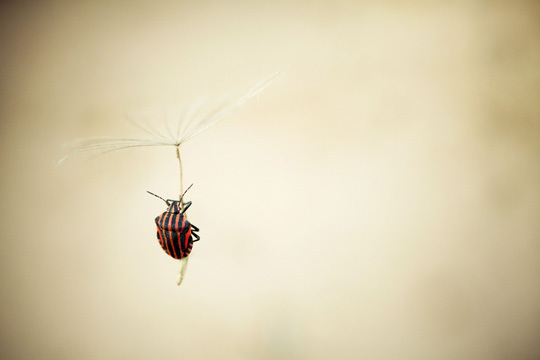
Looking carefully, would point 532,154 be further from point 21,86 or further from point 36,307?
point 36,307

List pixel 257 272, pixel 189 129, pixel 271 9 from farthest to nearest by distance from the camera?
pixel 257 272 → pixel 271 9 → pixel 189 129

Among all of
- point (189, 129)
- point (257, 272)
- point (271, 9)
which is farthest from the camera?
point (257, 272)

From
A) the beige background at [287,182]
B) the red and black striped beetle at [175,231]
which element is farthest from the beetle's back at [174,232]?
the beige background at [287,182]

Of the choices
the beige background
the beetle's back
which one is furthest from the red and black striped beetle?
the beige background

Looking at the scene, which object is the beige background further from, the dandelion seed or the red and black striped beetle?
the red and black striped beetle

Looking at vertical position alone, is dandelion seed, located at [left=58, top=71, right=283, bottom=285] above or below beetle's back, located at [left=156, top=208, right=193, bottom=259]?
above

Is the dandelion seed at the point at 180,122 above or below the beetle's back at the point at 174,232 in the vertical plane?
above

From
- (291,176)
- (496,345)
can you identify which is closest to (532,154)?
(496,345)

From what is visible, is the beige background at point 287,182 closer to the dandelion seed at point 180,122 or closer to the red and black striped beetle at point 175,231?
the dandelion seed at point 180,122
